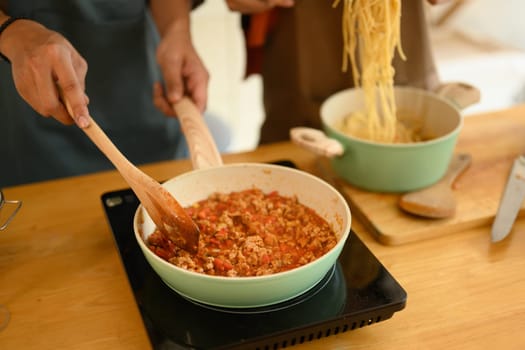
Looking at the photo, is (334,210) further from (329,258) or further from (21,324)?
(21,324)

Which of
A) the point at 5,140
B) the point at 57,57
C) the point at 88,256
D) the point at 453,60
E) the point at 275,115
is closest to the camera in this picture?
the point at 57,57

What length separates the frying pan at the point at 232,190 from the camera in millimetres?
765

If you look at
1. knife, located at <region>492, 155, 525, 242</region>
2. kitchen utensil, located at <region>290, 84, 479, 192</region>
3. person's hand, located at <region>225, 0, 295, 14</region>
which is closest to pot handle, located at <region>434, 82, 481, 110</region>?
kitchen utensil, located at <region>290, 84, 479, 192</region>

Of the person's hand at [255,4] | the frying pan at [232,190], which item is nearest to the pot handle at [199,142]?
the frying pan at [232,190]

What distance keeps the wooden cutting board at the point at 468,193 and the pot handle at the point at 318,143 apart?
0.10 metres

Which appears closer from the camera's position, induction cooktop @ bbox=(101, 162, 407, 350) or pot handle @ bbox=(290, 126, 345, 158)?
induction cooktop @ bbox=(101, 162, 407, 350)

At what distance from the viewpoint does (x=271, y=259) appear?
2.79 feet

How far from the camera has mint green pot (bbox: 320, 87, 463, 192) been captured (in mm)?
1074

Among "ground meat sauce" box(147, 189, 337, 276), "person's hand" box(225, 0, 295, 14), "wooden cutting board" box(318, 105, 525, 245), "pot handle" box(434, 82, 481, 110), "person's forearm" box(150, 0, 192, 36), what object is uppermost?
"person's hand" box(225, 0, 295, 14)

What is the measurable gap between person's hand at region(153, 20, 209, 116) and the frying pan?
34mm

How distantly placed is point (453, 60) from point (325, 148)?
6.71 ft

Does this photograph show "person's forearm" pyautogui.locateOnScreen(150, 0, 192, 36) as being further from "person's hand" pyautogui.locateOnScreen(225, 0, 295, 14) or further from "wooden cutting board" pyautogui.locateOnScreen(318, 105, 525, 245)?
"wooden cutting board" pyautogui.locateOnScreen(318, 105, 525, 245)

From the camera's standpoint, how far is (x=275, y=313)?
2.62 feet

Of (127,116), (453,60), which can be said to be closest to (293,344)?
(127,116)
